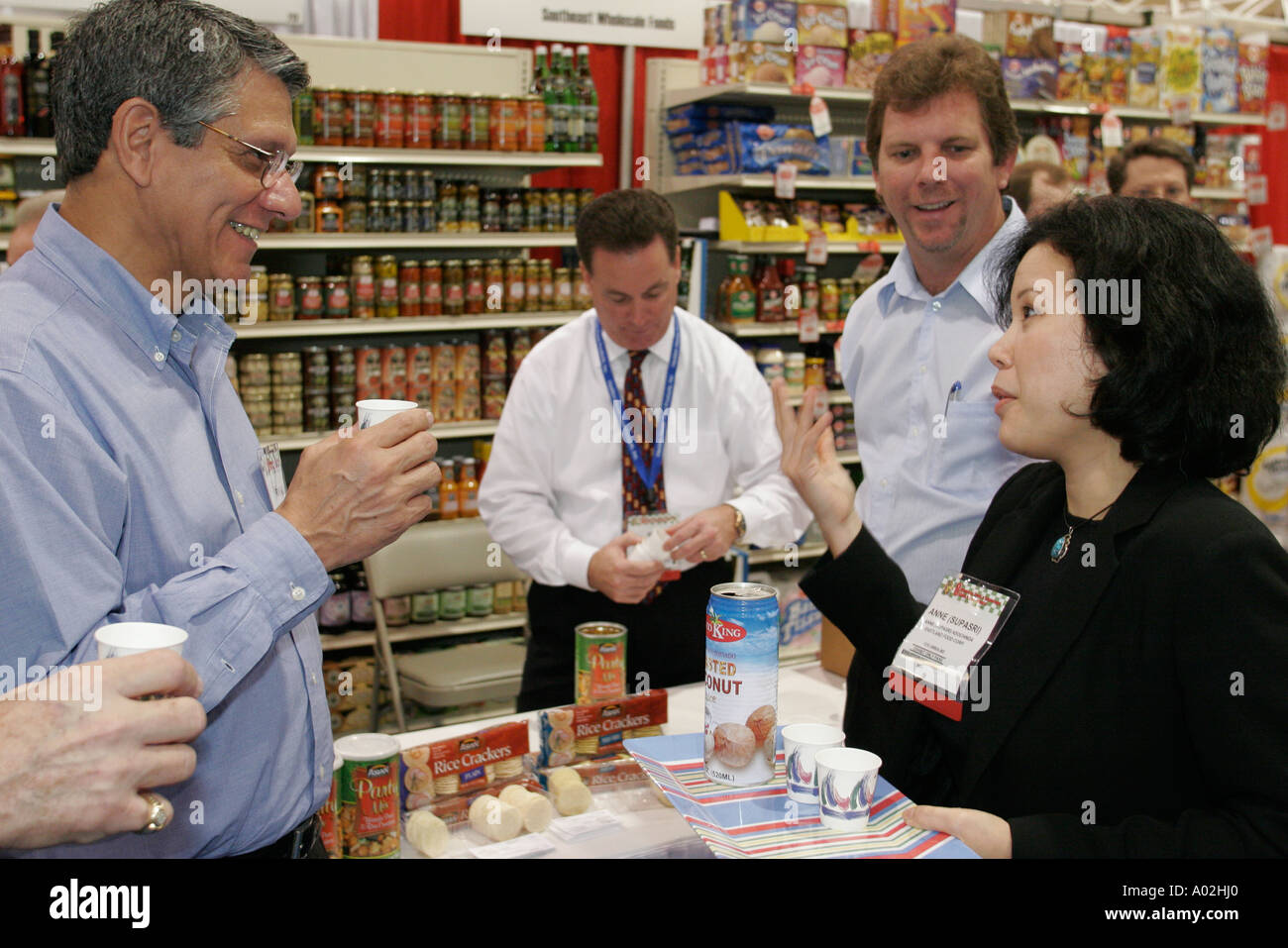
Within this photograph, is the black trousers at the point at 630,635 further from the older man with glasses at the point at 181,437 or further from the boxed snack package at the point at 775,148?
the boxed snack package at the point at 775,148

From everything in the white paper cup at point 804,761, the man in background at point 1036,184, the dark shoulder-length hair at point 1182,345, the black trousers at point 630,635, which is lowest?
the black trousers at point 630,635

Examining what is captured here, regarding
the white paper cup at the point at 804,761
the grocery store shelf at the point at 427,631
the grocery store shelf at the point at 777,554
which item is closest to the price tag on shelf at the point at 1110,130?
the grocery store shelf at the point at 777,554

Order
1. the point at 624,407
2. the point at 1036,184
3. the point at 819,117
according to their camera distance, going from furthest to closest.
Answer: the point at 819,117
the point at 1036,184
the point at 624,407

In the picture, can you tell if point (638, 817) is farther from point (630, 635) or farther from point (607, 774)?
point (630, 635)

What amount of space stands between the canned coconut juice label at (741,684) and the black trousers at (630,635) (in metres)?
1.56

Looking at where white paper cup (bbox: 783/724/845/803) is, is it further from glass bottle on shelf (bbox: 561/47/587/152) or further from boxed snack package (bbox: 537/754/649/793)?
glass bottle on shelf (bbox: 561/47/587/152)

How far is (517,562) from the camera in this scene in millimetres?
3254

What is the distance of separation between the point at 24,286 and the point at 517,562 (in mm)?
1928

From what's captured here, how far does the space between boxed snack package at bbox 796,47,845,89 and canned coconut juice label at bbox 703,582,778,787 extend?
4391mm

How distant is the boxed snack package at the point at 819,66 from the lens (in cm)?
540

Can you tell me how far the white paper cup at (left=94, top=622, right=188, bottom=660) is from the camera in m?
1.11

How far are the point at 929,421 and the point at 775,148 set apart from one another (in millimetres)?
3158

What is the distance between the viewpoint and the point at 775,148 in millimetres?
5434

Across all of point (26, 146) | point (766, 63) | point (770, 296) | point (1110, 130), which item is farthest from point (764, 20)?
point (26, 146)
